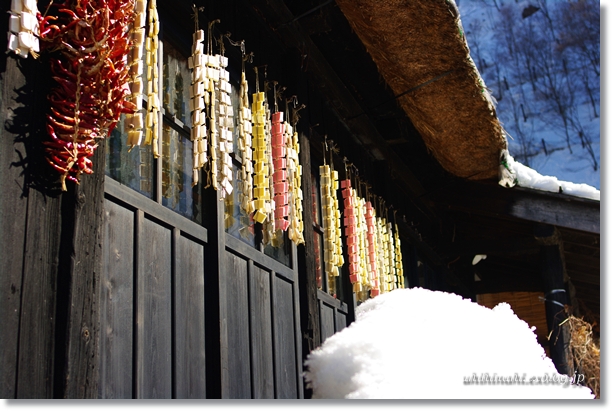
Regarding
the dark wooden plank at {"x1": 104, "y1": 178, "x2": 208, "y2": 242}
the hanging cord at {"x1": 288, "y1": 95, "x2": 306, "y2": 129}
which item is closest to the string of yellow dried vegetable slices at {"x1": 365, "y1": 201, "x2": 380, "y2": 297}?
the hanging cord at {"x1": 288, "y1": 95, "x2": 306, "y2": 129}

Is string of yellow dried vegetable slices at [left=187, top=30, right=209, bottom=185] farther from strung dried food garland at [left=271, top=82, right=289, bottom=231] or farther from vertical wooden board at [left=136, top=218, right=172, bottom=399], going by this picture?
strung dried food garland at [left=271, top=82, right=289, bottom=231]

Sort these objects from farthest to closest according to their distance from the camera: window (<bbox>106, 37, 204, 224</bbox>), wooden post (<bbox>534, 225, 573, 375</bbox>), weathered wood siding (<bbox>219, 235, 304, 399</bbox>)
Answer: wooden post (<bbox>534, 225, 573, 375</bbox>)
weathered wood siding (<bbox>219, 235, 304, 399</bbox>)
window (<bbox>106, 37, 204, 224</bbox>)

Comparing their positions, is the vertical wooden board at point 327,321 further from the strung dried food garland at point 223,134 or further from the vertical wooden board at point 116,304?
Answer: the vertical wooden board at point 116,304

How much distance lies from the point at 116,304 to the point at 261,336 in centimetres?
161

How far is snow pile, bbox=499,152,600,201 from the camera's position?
330 inches

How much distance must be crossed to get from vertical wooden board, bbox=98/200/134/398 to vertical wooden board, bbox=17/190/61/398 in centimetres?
47

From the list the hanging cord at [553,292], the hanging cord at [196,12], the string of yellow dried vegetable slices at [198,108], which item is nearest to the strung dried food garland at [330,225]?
the hanging cord at [196,12]

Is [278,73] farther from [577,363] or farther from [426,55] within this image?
[577,363]

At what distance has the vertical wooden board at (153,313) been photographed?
350 centimetres

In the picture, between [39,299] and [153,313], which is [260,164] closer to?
[153,313]

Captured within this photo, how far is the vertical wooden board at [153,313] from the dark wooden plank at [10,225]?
2.92 feet

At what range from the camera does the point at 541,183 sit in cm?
877

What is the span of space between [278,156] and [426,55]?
1737mm

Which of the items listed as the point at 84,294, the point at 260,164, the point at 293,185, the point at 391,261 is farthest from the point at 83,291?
the point at 391,261
